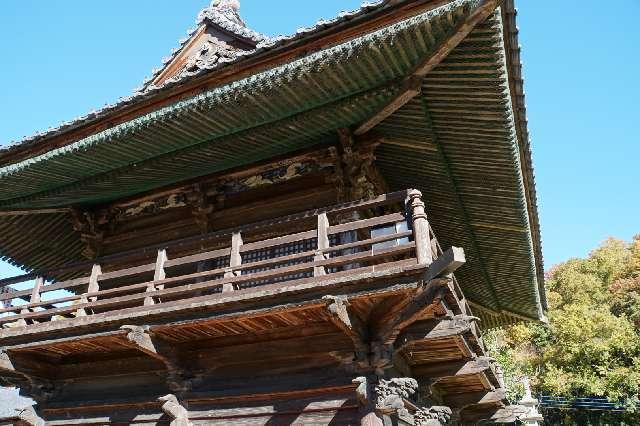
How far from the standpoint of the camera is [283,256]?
24.4 feet

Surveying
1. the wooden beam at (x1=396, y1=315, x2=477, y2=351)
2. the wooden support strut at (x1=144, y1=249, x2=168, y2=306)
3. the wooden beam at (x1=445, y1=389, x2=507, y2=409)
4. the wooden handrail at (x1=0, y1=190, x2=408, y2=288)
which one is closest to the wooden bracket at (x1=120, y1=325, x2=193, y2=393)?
the wooden support strut at (x1=144, y1=249, x2=168, y2=306)

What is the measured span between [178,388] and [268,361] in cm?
174

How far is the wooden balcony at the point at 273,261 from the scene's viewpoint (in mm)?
6727

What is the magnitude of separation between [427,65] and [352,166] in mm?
2398

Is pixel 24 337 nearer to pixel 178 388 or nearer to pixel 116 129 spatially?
pixel 178 388

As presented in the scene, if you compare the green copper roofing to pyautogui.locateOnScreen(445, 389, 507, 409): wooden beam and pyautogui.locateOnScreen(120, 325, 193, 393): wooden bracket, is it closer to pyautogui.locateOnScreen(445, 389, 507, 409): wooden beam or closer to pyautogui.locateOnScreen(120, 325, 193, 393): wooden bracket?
pyautogui.locateOnScreen(120, 325, 193, 393): wooden bracket

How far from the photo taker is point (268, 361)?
27.3 feet

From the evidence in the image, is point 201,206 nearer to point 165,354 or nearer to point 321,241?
point 165,354

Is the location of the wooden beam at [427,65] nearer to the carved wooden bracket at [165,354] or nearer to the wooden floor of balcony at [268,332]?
the wooden floor of balcony at [268,332]

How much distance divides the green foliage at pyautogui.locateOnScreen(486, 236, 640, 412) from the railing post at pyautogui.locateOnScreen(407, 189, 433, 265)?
23585mm

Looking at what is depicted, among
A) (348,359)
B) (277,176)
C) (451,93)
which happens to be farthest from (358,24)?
(348,359)

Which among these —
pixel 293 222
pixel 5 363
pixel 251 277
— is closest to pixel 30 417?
pixel 5 363

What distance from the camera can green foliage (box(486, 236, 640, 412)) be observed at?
2661 cm

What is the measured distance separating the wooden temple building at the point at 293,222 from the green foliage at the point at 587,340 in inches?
742
